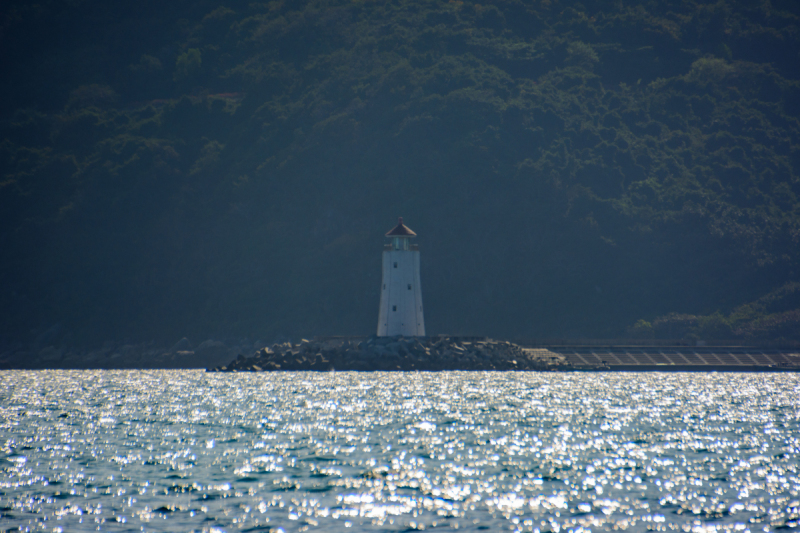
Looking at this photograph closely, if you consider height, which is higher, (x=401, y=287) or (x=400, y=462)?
(x=401, y=287)

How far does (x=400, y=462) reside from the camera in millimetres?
24438

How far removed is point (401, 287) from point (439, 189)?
160 feet

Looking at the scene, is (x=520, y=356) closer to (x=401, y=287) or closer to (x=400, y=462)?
(x=401, y=287)

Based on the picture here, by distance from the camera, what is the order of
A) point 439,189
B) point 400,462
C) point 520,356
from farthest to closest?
point 439,189 < point 520,356 < point 400,462

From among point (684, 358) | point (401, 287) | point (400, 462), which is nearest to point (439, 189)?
point (684, 358)

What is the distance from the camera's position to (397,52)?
5354 inches

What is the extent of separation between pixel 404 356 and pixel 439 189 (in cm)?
4939

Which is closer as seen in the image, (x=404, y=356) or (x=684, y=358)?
(x=404, y=356)

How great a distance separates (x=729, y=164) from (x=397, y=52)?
53.3 meters

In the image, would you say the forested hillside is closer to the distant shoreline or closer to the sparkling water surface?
the distant shoreline

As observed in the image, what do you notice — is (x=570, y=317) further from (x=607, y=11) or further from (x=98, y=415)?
(x=607, y=11)

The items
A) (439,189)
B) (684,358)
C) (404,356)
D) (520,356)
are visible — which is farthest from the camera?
(439,189)

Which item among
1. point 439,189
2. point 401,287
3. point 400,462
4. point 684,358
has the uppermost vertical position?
point 439,189

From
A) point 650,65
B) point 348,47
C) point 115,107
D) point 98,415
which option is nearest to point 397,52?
point 348,47
